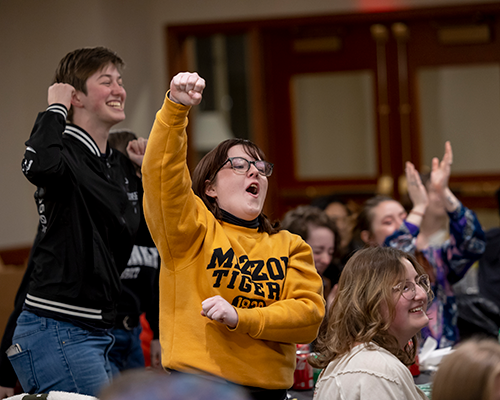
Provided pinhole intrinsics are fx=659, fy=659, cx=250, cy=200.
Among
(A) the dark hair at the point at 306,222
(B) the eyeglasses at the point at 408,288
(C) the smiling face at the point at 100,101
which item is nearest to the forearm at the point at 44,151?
(C) the smiling face at the point at 100,101

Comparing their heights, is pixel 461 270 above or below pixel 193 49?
below

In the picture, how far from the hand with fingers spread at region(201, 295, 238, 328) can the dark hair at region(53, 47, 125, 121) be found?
3.27 feet

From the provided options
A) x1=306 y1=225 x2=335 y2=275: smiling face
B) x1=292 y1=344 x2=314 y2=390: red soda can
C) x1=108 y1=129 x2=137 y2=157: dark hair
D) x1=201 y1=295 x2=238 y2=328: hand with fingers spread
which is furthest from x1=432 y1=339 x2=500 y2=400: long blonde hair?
x1=108 y1=129 x2=137 y2=157: dark hair

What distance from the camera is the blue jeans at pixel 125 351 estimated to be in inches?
97.3

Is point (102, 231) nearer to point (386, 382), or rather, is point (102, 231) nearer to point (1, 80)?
point (386, 382)

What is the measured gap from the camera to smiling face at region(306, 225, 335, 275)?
279 centimetres

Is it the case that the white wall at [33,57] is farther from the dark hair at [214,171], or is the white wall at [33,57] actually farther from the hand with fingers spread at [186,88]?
the hand with fingers spread at [186,88]

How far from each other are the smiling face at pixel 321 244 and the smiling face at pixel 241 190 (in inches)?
38.3

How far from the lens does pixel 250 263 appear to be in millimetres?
1782

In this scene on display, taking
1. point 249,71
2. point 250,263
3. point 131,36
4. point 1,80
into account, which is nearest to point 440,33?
point 249,71

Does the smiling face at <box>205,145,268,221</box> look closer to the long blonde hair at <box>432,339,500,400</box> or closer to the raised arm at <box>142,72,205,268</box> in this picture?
the raised arm at <box>142,72,205,268</box>

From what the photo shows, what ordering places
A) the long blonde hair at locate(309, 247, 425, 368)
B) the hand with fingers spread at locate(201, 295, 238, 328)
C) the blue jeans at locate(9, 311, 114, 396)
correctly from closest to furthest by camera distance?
the hand with fingers spread at locate(201, 295, 238, 328) → the long blonde hair at locate(309, 247, 425, 368) → the blue jeans at locate(9, 311, 114, 396)

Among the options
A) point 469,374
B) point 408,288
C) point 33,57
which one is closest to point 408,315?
point 408,288

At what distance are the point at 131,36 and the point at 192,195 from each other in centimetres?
391
